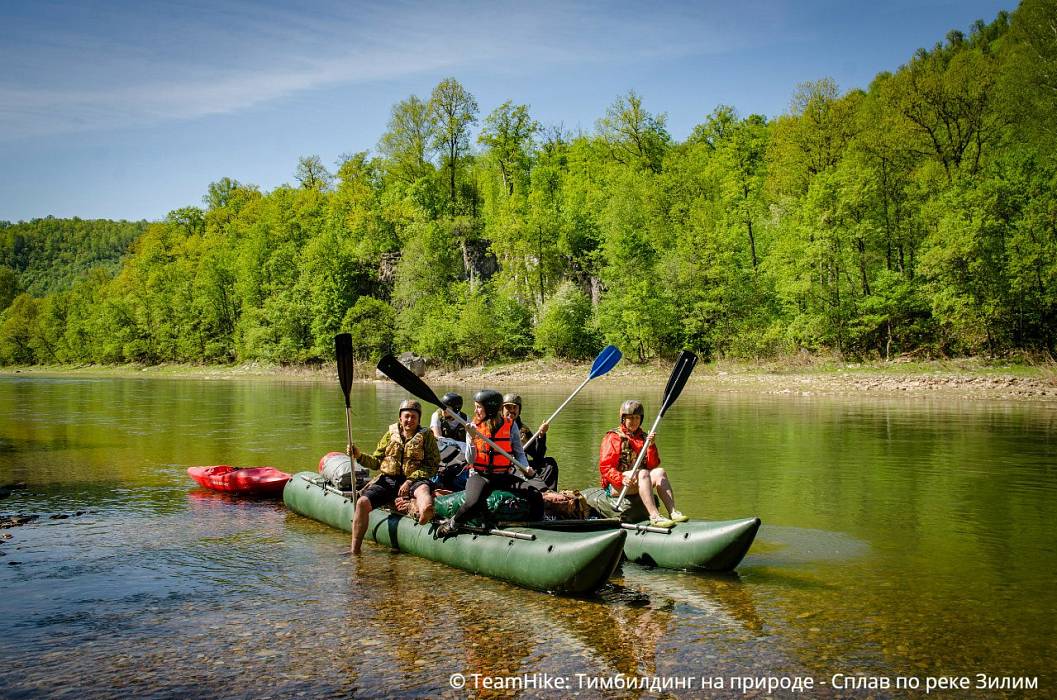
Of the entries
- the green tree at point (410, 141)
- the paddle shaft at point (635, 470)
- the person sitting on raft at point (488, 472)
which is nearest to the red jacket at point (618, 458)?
the paddle shaft at point (635, 470)

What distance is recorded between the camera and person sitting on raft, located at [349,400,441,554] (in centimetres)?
902

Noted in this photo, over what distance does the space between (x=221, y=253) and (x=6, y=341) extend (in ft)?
97.9

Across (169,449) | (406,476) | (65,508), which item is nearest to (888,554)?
(406,476)

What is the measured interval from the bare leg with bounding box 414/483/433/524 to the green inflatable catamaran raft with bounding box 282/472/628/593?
0.30ft

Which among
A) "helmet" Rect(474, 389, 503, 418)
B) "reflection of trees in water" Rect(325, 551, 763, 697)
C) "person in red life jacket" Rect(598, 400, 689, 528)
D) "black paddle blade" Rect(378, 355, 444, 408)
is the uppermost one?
"black paddle blade" Rect(378, 355, 444, 408)

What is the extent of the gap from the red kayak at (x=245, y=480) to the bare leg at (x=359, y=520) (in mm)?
3852

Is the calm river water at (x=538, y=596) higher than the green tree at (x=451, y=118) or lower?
lower

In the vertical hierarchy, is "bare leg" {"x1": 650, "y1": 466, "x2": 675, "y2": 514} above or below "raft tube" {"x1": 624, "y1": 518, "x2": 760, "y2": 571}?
above

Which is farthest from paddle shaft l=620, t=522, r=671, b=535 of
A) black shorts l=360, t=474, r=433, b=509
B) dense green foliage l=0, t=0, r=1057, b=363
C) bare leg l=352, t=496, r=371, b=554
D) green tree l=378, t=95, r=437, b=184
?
green tree l=378, t=95, r=437, b=184

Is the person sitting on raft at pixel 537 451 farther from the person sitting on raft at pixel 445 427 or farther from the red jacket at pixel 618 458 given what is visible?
the person sitting on raft at pixel 445 427

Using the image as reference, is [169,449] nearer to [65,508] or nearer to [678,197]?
[65,508]

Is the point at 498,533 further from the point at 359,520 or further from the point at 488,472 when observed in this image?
the point at 359,520

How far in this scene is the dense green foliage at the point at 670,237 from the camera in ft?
104

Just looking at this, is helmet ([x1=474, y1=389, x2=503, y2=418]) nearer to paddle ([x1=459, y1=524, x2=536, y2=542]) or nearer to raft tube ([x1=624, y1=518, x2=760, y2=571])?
paddle ([x1=459, y1=524, x2=536, y2=542])
